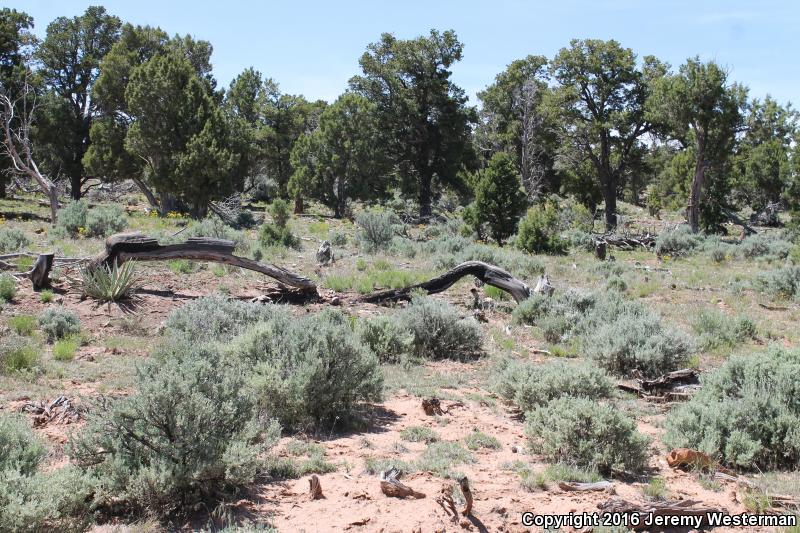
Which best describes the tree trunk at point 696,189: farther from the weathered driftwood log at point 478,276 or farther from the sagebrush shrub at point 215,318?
the sagebrush shrub at point 215,318

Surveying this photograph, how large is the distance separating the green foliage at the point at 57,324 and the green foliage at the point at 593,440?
661 centimetres

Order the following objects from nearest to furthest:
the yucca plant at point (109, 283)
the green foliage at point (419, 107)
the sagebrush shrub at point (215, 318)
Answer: the sagebrush shrub at point (215, 318)
the yucca plant at point (109, 283)
the green foliage at point (419, 107)

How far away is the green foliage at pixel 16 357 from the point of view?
23.2ft

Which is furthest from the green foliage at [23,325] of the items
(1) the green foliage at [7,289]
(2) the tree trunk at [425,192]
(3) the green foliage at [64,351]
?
(2) the tree trunk at [425,192]

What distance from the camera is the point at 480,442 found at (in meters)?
5.78

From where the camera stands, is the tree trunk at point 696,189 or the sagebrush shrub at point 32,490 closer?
the sagebrush shrub at point 32,490

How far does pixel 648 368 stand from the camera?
844cm

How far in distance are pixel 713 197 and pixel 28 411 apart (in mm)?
32393

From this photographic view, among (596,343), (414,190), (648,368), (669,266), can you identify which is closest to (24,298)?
(596,343)

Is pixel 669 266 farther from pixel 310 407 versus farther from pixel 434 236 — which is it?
pixel 310 407

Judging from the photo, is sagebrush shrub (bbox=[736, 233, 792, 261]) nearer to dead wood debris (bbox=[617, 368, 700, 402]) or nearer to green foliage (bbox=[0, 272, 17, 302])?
dead wood debris (bbox=[617, 368, 700, 402])

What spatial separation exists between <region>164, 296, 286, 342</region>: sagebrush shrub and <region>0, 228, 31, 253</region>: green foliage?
6.92 meters

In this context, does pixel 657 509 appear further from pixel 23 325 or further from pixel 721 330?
pixel 23 325

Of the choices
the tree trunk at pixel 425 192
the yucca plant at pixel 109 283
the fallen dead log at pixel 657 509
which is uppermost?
the tree trunk at pixel 425 192
